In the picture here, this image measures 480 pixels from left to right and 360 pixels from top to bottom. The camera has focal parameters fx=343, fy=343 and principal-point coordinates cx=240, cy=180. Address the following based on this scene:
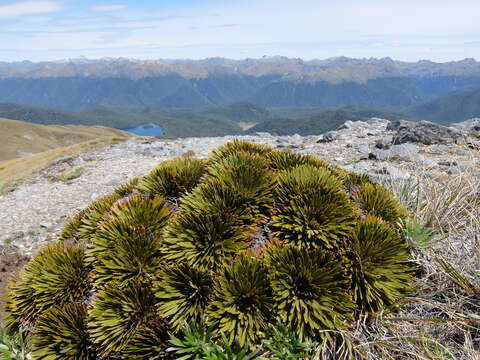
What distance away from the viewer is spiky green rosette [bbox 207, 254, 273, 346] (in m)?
3.40

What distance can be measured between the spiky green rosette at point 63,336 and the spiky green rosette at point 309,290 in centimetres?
215

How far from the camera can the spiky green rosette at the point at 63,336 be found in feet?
12.2

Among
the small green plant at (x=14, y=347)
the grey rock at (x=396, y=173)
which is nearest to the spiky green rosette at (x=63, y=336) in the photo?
the small green plant at (x=14, y=347)

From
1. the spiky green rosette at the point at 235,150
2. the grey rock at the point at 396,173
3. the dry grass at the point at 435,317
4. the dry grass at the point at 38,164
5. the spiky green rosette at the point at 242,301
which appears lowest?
the dry grass at the point at 38,164

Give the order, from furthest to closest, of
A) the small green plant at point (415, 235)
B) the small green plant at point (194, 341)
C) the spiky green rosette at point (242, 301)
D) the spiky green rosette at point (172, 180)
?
the spiky green rosette at point (172, 180) → the small green plant at point (415, 235) → the spiky green rosette at point (242, 301) → the small green plant at point (194, 341)

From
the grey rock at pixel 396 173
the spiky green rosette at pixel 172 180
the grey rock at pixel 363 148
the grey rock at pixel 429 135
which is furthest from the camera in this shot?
the grey rock at pixel 363 148

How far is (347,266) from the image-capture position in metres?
3.76

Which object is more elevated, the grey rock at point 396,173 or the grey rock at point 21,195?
the grey rock at point 396,173

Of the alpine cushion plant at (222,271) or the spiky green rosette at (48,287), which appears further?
the spiky green rosette at (48,287)

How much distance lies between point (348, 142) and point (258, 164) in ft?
49.4

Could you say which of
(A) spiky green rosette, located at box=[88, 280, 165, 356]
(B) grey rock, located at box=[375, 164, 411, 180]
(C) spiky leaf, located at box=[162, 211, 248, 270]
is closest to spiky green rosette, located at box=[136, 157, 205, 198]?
(C) spiky leaf, located at box=[162, 211, 248, 270]

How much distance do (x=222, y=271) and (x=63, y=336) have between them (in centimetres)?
192

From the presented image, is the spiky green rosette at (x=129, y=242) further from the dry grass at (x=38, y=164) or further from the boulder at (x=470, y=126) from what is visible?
the dry grass at (x=38, y=164)

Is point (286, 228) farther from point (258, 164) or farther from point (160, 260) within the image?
point (160, 260)
